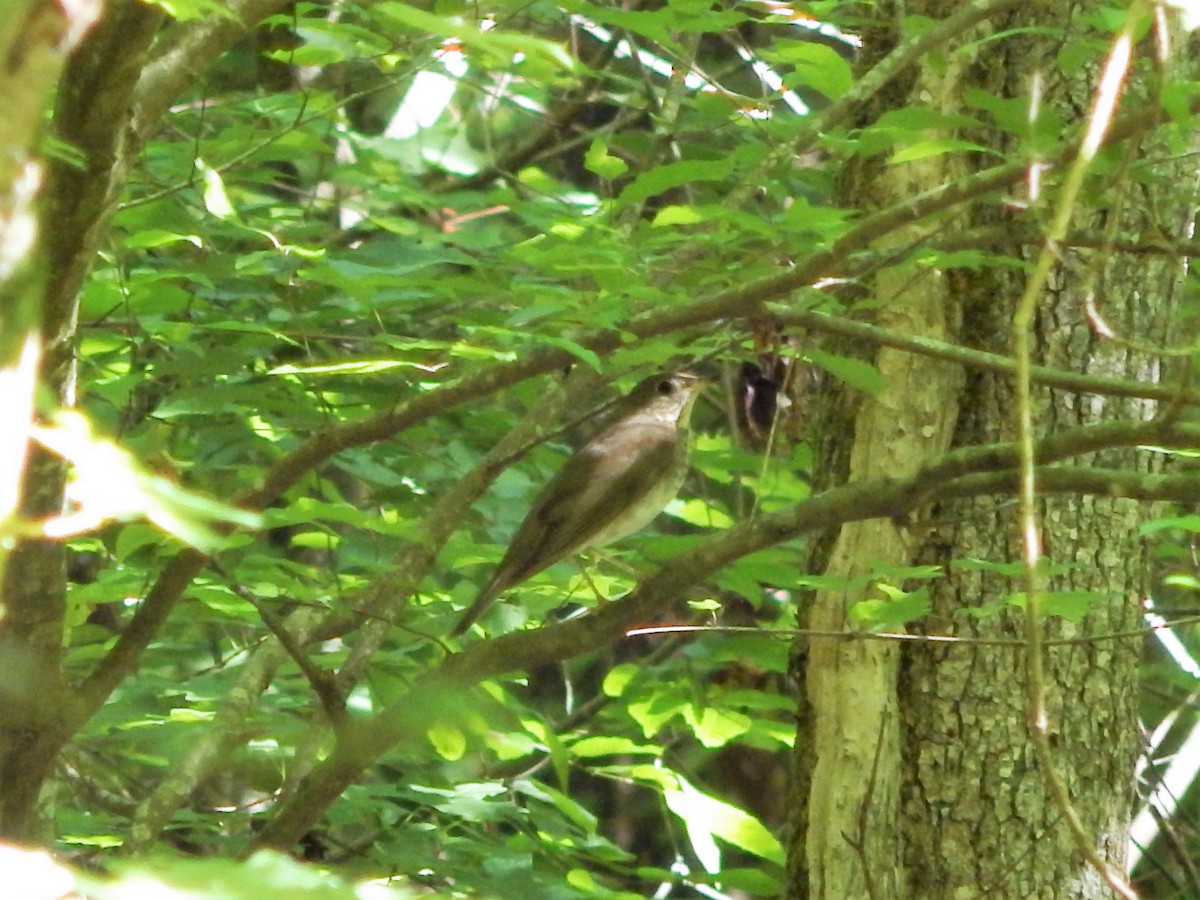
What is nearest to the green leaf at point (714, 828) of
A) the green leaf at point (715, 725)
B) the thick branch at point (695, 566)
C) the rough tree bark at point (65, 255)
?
the green leaf at point (715, 725)

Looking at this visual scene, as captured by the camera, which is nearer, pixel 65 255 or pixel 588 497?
pixel 65 255

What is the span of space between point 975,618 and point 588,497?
1.43 m

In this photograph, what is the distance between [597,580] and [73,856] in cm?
165

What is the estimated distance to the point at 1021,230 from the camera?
3830 millimetres

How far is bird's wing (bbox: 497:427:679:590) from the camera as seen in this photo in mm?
4844

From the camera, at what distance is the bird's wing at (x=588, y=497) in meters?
4.84

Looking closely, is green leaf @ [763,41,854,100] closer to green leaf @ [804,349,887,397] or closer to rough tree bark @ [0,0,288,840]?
green leaf @ [804,349,887,397]

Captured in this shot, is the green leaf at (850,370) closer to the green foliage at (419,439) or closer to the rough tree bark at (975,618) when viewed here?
the green foliage at (419,439)

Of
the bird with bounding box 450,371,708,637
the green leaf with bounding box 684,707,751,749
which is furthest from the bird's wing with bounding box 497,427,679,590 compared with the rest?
the green leaf with bounding box 684,707,751,749

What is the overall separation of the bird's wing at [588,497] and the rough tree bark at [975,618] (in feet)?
2.84

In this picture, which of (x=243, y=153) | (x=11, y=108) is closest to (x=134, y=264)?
(x=243, y=153)

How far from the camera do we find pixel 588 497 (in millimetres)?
5293

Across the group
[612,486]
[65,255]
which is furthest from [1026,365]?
[612,486]

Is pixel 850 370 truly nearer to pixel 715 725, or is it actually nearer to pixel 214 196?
pixel 715 725
